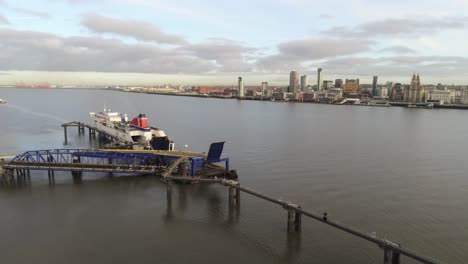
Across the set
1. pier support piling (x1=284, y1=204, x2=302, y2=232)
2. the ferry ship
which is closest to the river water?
pier support piling (x1=284, y1=204, x2=302, y2=232)

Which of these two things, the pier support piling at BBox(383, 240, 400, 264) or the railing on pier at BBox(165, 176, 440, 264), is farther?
the pier support piling at BBox(383, 240, 400, 264)

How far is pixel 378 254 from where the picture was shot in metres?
14.9

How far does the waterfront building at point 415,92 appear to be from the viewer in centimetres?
19112

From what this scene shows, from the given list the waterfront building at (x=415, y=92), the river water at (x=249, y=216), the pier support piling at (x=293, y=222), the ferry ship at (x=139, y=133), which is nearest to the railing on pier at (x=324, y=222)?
the pier support piling at (x=293, y=222)

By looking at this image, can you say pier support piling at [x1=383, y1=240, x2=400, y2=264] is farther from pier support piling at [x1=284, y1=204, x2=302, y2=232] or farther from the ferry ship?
the ferry ship

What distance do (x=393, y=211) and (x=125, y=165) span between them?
20.0m

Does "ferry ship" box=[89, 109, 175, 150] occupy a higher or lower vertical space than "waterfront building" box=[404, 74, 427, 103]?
lower

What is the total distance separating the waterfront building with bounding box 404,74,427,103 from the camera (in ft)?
627

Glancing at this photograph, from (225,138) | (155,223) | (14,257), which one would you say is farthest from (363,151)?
(14,257)

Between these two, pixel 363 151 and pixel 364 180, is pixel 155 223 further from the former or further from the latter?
pixel 363 151

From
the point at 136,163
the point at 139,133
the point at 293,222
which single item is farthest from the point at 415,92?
the point at 293,222

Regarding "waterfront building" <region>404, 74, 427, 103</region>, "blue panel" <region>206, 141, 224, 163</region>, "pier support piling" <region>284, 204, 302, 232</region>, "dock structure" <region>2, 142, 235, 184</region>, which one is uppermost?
"waterfront building" <region>404, 74, 427, 103</region>

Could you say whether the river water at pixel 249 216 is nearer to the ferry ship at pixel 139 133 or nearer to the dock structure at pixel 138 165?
the dock structure at pixel 138 165

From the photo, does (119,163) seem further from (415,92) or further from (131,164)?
(415,92)
